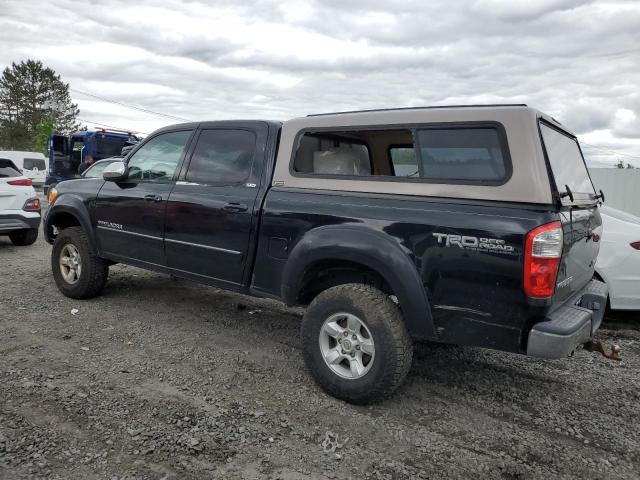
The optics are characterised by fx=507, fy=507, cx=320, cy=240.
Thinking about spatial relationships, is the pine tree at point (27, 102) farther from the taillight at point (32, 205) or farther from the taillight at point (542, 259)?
the taillight at point (542, 259)

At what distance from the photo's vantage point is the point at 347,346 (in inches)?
136

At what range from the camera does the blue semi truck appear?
707 inches

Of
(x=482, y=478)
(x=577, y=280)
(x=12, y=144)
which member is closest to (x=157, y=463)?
(x=482, y=478)

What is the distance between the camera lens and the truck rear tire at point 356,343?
3213 millimetres

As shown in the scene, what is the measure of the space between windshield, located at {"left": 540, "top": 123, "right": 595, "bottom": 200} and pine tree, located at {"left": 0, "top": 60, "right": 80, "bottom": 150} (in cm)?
5908

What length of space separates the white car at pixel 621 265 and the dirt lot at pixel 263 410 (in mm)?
444

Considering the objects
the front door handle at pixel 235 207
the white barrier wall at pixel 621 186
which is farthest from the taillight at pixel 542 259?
the white barrier wall at pixel 621 186

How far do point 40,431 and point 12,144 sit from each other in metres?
62.0

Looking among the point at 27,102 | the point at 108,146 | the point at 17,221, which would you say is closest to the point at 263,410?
the point at 17,221

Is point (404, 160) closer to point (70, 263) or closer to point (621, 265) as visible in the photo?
point (621, 265)

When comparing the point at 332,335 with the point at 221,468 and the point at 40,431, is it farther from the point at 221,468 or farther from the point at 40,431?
the point at 40,431

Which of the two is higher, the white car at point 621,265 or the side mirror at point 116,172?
the side mirror at point 116,172

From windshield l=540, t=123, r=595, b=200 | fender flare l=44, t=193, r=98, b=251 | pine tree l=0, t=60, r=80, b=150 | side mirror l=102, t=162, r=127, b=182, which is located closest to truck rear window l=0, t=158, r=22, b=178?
fender flare l=44, t=193, r=98, b=251

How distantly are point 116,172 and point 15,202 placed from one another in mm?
4570
